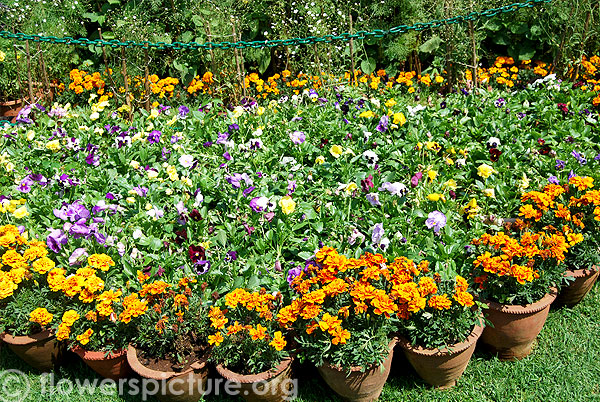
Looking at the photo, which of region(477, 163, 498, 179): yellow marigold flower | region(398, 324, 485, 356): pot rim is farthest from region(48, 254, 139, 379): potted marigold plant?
region(477, 163, 498, 179): yellow marigold flower

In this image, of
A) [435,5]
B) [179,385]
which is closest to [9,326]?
[179,385]

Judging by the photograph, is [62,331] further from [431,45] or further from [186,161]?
[431,45]

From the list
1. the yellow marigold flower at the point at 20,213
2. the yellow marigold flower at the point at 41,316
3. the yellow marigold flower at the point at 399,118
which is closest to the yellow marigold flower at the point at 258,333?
the yellow marigold flower at the point at 41,316

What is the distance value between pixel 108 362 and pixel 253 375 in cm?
76

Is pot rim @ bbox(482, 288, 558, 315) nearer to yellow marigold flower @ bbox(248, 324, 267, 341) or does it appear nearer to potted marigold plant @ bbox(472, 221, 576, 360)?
potted marigold plant @ bbox(472, 221, 576, 360)

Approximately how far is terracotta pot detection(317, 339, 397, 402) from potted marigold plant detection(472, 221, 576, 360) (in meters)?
Answer: 0.55

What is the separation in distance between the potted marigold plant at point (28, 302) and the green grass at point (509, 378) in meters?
0.15

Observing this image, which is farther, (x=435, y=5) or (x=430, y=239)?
(x=435, y=5)

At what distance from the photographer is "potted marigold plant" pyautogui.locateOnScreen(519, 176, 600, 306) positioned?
115 inches

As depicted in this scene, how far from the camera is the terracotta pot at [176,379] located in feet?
8.75

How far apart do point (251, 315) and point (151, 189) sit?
121 cm

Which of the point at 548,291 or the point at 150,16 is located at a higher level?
the point at 150,16

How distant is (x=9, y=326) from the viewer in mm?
3029

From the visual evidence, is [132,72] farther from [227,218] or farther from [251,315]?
[251,315]
